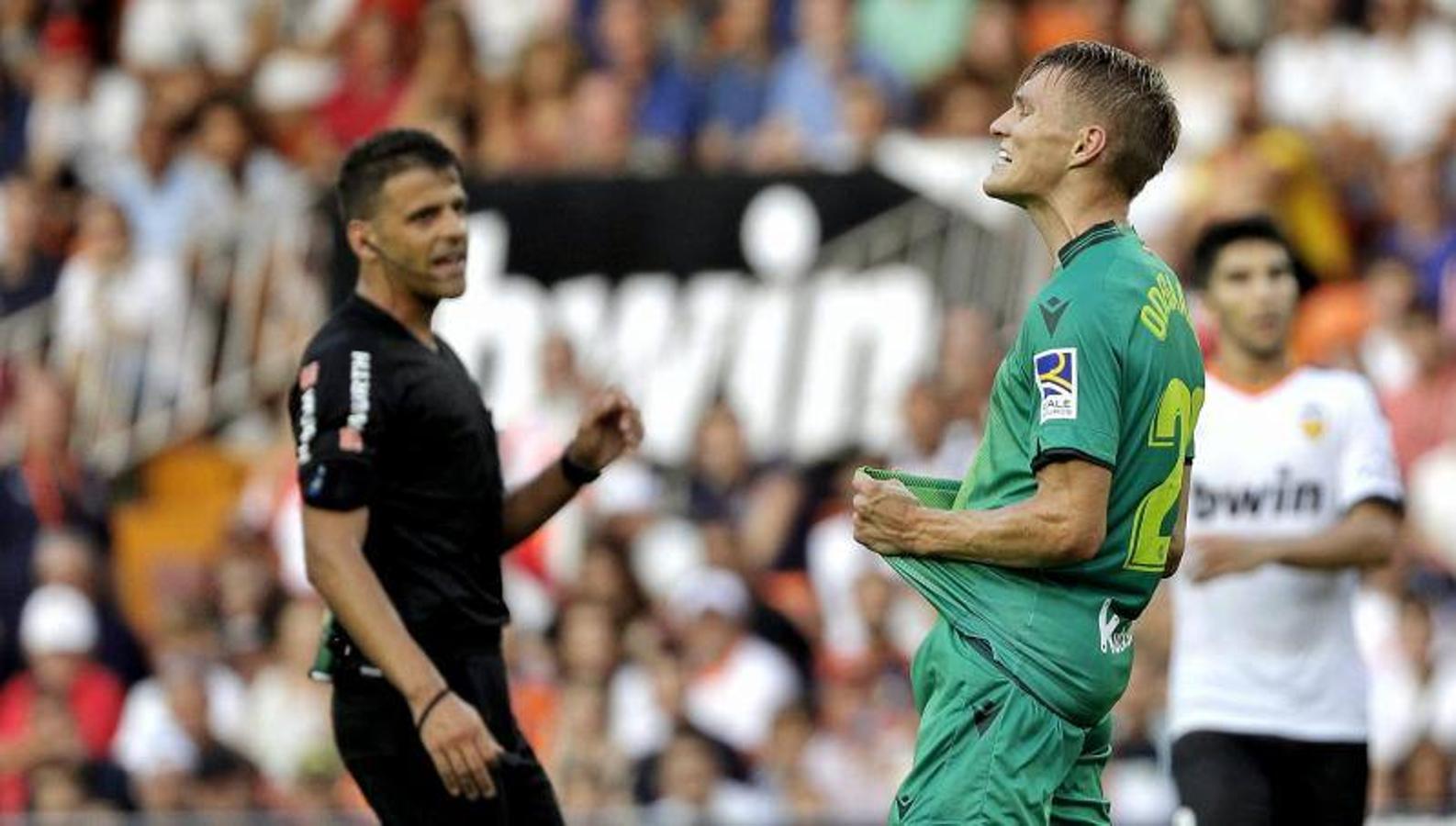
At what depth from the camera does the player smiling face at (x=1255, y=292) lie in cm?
869

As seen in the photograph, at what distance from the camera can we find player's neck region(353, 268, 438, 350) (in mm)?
7621

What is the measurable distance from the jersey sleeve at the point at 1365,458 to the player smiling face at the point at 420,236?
8.97 feet

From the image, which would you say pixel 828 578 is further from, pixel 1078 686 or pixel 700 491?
pixel 1078 686

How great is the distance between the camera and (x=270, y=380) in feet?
52.2

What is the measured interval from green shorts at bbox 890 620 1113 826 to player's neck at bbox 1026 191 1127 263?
914mm

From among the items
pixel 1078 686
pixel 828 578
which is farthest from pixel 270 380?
pixel 1078 686

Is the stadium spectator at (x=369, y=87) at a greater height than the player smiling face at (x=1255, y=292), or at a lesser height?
greater

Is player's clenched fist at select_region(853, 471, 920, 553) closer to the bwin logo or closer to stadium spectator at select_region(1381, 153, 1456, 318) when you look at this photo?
the bwin logo

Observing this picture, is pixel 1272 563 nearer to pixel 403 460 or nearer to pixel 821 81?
pixel 403 460

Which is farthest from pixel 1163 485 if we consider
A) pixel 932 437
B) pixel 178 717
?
pixel 178 717

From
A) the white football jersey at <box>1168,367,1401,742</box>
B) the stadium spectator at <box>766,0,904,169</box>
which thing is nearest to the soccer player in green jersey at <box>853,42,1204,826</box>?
the white football jersey at <box>1168,367,1401,742</box>

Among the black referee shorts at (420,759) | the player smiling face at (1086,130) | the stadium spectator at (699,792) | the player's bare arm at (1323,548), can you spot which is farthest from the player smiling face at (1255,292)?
the stadium spectator at (699,792)

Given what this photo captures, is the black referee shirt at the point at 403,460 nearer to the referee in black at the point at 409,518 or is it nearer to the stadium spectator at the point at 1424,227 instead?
the referee in black at the point at 409,518

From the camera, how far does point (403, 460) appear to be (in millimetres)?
7449
